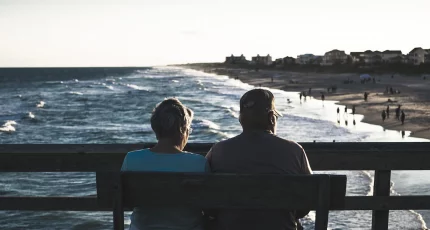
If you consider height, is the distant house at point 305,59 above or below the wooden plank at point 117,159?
above

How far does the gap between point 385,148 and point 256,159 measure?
1142mm

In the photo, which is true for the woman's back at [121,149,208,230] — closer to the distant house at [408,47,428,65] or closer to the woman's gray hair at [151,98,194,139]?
the woman's gray hair at [151,98,194,139]

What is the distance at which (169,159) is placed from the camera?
2793 mm

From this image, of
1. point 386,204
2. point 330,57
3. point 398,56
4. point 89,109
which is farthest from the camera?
point 330,57

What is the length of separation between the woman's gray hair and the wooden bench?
0.30 metres

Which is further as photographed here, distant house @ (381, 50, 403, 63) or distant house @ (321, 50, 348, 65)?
distant house @ (321, 50, 348, 65)

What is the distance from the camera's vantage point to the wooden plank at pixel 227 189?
256cm

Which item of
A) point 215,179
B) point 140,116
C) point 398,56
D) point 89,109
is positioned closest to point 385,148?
point 215,179

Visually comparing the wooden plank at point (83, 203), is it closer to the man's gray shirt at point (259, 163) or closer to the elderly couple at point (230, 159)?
the elderly couple at point (230, 159)

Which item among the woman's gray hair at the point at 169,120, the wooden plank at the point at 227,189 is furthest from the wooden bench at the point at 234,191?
the woman's gray hair at the point at 169,120

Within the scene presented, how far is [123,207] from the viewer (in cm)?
263

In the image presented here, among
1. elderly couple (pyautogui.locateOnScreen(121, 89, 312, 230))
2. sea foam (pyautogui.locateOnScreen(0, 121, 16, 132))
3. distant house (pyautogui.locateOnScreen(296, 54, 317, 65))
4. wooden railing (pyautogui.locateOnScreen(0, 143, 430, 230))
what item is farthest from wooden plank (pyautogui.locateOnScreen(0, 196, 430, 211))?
distant house (pyautogui.locateOnScreen(296, 54, 317, 65))

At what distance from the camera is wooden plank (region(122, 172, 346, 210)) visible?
256cm

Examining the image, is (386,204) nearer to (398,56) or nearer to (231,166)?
(231,166)
